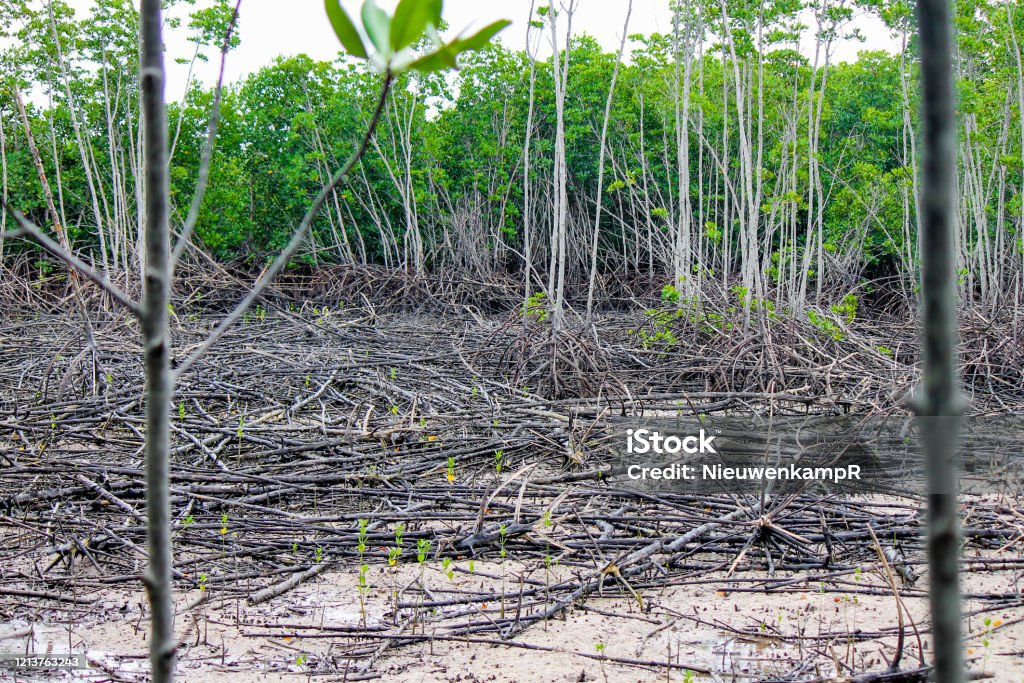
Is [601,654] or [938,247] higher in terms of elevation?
[938,247]

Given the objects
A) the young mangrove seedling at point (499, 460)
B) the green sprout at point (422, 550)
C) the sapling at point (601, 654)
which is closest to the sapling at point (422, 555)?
the green sprout at point (422, 550)

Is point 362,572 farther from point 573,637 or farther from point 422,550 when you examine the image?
point 573,637

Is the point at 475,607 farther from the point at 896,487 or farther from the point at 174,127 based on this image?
the point at 174,127

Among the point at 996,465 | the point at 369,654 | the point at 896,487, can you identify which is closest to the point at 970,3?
the point at 996,465

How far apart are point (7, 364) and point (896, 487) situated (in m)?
7.30

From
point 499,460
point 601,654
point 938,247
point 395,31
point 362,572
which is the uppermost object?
point 395,31

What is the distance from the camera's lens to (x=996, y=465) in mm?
5219

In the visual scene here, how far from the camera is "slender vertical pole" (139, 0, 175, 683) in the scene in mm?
807

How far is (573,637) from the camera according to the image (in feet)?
9.93

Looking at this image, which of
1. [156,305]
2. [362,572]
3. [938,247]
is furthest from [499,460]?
[938,247]

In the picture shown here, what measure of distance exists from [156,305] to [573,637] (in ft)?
8.15

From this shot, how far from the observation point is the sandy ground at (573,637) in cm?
276

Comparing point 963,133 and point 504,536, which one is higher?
point 963,133

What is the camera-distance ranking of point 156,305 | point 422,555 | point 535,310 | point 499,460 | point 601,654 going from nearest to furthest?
point 156,305, point 601,654, point 422,555, point 499,460, point 535,310
